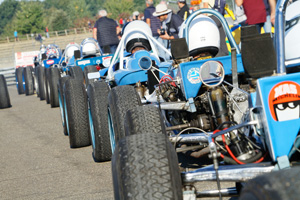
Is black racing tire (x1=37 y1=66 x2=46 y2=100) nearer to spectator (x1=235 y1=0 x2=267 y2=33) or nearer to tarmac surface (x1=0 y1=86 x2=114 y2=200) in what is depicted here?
tarmac surface (x1=0 y1=86 x2=114 y2=200)

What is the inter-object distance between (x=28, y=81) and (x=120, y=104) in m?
16.1

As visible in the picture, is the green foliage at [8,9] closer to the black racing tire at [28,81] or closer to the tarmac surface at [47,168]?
the black racing tire at [28,81]

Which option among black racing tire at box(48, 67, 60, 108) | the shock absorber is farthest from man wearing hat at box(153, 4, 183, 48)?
the shock absorber

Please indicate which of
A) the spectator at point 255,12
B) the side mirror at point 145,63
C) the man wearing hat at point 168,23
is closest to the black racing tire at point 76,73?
the man wearing hat at point 168,23

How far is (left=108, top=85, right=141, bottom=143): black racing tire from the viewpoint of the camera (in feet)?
18.3

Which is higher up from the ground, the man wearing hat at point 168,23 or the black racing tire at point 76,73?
the man wearing hat at point 168,23

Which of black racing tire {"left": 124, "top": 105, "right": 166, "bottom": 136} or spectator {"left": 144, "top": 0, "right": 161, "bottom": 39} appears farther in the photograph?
spectator {"left": 144, "top": 0, "right": 161, "bottom": 39}

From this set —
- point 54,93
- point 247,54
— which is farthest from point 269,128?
point 54,93

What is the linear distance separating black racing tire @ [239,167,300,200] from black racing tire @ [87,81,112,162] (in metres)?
3.94

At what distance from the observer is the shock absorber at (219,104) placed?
209 inches

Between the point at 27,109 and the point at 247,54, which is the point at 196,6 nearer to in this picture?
the point at 27,109

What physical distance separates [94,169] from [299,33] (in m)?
3.35

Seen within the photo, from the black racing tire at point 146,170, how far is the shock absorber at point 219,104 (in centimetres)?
171

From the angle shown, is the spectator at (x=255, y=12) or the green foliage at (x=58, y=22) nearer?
the spectator at (x=255, y=12)
